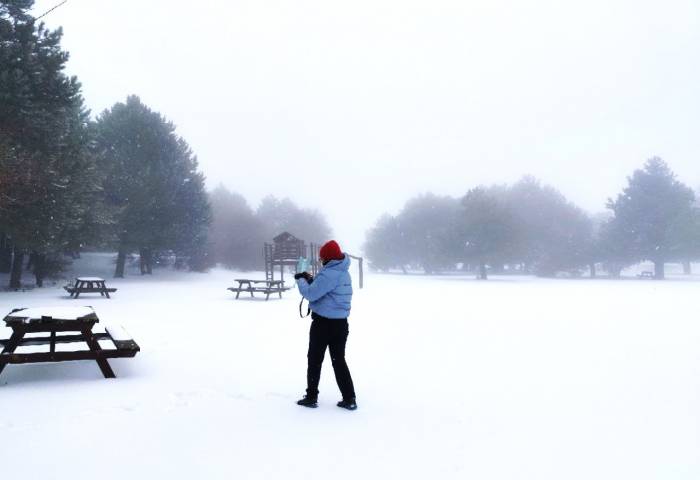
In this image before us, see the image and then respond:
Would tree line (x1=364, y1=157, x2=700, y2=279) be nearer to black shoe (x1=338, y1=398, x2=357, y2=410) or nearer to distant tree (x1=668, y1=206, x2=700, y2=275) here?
distant tree (x1=668, y1=206, x2=700, y2=275)

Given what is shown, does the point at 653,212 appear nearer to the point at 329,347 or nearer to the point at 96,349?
the point at 329,347

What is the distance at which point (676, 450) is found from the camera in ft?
14.9

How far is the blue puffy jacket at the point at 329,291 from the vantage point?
5590 mm

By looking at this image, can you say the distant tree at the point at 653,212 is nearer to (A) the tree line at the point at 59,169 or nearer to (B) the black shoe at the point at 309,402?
(A) the tree line at the point at 59,169

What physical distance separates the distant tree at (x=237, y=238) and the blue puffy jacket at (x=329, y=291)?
182ft

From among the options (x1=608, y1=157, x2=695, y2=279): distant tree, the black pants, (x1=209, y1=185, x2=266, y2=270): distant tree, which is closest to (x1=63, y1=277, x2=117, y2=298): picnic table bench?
the black pants

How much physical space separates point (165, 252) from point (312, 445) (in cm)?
4609

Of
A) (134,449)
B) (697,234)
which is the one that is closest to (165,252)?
(134,449)

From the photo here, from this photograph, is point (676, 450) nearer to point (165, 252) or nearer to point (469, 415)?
point (469, 415)

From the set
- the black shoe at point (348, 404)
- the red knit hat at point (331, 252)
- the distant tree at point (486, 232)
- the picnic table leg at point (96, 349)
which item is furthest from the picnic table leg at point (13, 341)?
the distant tree at point (486, 232)

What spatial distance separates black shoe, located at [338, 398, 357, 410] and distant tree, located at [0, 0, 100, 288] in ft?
63.4

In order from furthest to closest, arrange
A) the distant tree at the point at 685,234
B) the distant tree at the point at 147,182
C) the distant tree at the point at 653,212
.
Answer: the distant tree at the point at 653,212, the distant tree at the point at 685,234, the distant tree at the point at 147,182

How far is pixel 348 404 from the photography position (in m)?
5.70

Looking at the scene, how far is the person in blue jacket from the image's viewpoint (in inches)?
221
